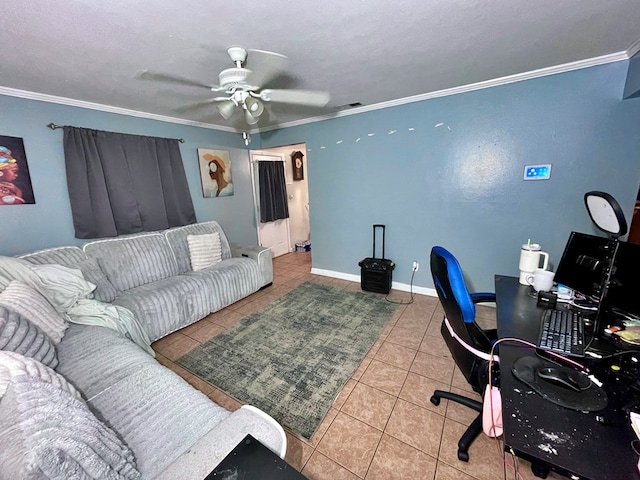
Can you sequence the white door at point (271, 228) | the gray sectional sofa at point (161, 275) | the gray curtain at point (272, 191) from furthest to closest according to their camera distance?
the gray curtain at point (272, 191) → the white door at point (271, 228) → the gray sectional sofa at point (161, 275)

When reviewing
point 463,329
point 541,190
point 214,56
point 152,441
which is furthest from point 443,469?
point 214,56

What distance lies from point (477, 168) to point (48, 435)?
11.1 feet

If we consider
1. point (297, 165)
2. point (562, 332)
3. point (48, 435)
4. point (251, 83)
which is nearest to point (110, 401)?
point (48, 435)

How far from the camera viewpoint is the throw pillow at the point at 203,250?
3.07 meters

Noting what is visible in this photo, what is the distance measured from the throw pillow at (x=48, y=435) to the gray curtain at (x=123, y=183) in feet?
7.06

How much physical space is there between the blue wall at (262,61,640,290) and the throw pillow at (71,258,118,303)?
2.63m

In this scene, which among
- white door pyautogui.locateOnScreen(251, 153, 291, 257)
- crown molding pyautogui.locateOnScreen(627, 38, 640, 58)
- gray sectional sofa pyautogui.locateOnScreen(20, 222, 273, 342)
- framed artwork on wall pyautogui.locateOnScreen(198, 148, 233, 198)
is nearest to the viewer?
crown molding pyautogui.locateOnScreen(627, 38, 640, 58)

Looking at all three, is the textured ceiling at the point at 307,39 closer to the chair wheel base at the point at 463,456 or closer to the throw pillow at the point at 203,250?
the throw pillow at the point at 203,250

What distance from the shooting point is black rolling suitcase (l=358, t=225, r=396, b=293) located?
3.16 meters

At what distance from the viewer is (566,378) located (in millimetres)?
842

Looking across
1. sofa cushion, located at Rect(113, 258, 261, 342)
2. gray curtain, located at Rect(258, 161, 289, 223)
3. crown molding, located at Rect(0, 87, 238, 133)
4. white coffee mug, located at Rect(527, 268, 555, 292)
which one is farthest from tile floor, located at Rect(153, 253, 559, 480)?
gray curtain, located at Rect(258, 161, 289, 223)

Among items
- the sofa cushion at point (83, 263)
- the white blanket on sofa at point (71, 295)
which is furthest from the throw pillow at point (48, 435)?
the sofa cushion at point (83, 263)

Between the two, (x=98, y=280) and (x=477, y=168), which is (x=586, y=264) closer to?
(x=477, y=168)

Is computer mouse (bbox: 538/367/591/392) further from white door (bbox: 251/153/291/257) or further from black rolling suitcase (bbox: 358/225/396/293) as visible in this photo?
white door (bbox: 251/153/291/257)
